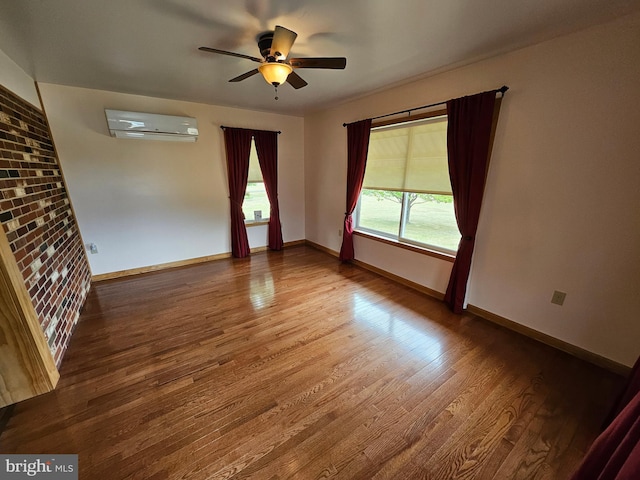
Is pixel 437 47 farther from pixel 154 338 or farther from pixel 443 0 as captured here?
pixel 154 338

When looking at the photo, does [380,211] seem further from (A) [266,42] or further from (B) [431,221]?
(A) [266,42]

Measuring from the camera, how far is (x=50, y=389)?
1.66 metres

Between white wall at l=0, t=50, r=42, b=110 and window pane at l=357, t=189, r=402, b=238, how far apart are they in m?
3.60

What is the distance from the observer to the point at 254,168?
4.18 metres

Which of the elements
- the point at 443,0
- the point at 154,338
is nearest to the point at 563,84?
the point at 443,0

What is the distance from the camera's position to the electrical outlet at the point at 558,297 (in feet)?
6.57

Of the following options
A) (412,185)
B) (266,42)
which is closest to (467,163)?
(412,185)

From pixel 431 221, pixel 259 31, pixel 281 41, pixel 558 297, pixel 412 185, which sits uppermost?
pixel 259 31

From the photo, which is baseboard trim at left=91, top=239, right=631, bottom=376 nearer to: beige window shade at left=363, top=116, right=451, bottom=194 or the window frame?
the window frame

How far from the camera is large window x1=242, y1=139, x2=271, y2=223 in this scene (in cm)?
416

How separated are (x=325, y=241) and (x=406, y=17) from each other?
10.8ft

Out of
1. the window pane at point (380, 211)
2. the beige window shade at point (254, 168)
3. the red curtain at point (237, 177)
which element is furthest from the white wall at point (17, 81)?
the window pane at point (380, 211)

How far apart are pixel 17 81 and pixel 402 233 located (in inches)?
161

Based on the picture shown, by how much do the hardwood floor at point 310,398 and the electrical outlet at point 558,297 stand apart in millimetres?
406
